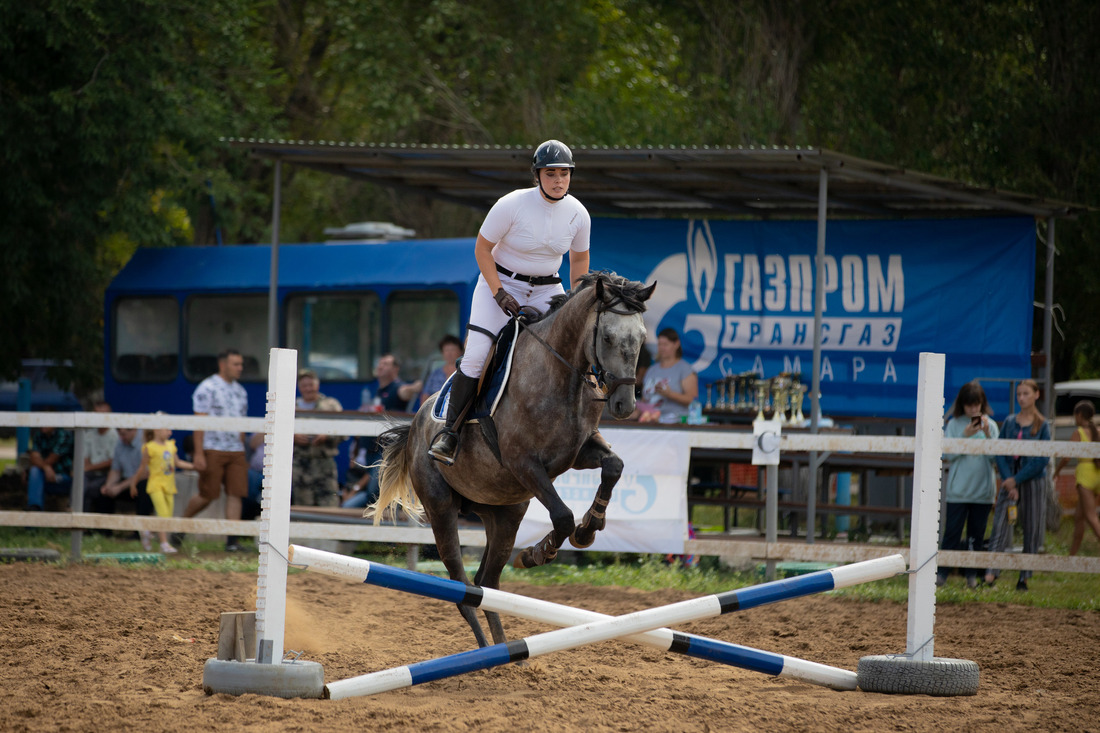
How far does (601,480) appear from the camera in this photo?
559cm

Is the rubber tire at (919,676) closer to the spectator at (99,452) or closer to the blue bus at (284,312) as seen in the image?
the blue bus at (284,312)

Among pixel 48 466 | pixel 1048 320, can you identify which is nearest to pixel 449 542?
pixel 48 466

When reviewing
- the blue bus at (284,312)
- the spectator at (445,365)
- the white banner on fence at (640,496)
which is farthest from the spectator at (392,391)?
the white banner on fence at (640,496)

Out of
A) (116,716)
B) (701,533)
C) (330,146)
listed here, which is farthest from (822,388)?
(116,716)

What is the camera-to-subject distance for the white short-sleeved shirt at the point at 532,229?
5.88 meters

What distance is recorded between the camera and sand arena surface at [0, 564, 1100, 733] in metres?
4.77

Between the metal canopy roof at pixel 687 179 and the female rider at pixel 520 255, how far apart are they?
13.5 feet

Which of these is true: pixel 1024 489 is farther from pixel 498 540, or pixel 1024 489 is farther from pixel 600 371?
pixel 600 371

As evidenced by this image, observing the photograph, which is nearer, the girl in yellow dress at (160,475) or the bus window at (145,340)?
the girl in yellow dress at (160,475)

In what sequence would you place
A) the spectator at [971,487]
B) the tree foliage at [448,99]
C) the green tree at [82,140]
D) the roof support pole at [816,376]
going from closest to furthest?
the spectator at [971,487] → the roof support pole at [816,376] → the green tree at [82,140] → the tree foliage at [448,99]

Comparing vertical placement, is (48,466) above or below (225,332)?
below

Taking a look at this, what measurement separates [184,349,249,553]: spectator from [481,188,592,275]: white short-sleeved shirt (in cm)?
620

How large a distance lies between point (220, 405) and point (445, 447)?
628 centimetres

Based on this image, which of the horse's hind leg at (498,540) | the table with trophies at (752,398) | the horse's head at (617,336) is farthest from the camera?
the table with trophies at (752,398)
